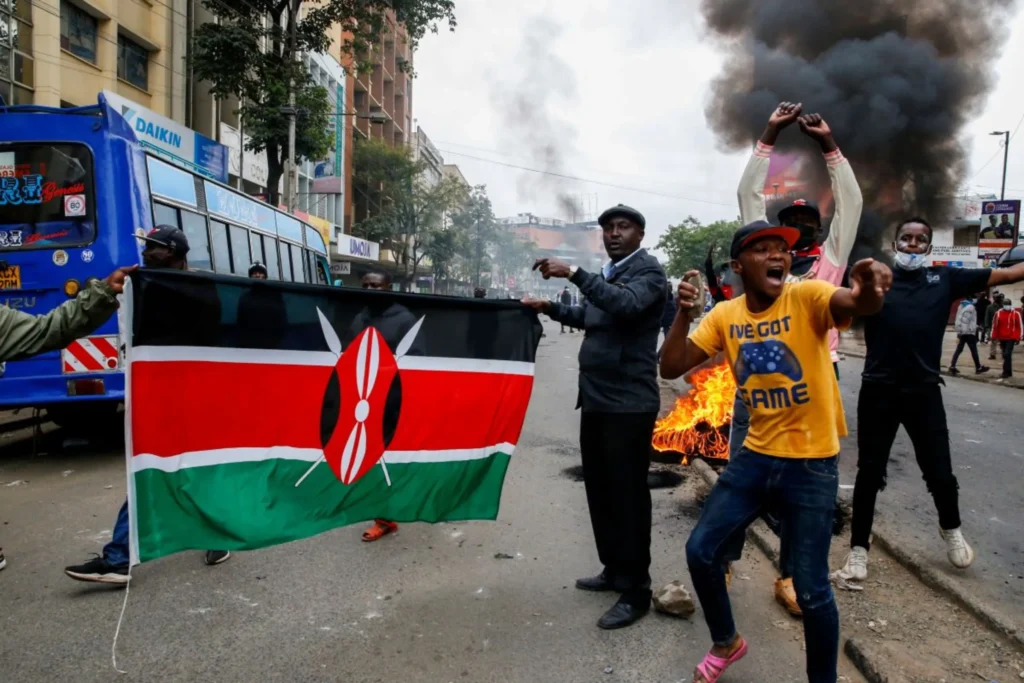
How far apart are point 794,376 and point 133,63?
73.5 feet

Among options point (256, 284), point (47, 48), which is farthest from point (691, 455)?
point (47, 48)

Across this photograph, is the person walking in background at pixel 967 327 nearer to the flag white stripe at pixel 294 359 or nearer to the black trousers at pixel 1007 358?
the black trousers at pixel 1007 358

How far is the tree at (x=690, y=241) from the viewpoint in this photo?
53.4 metres

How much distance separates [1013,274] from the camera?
3340 millimetres

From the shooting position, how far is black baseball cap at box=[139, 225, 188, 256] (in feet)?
11.3

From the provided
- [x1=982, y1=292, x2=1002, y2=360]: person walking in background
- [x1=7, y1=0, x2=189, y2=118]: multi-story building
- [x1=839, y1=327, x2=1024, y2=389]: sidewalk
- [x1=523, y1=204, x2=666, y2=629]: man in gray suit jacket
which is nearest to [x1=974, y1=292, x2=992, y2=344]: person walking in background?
[x1=982, y1=292, x2=1002, y2=360]: person walking in background

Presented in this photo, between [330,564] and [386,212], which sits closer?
[330,564]

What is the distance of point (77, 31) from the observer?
17.6m

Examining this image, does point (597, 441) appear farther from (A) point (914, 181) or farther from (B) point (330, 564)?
(A) point (914, 181)

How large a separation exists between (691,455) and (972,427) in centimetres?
500

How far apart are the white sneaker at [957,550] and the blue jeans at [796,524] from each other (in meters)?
1.86

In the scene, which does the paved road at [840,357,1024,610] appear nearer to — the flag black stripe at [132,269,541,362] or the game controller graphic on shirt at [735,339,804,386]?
the game controller graphic on shirt at [735,339,804,386]

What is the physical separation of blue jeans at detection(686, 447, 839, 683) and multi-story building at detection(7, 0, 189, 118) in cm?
1310

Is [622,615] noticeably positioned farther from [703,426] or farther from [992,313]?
[992,313]
